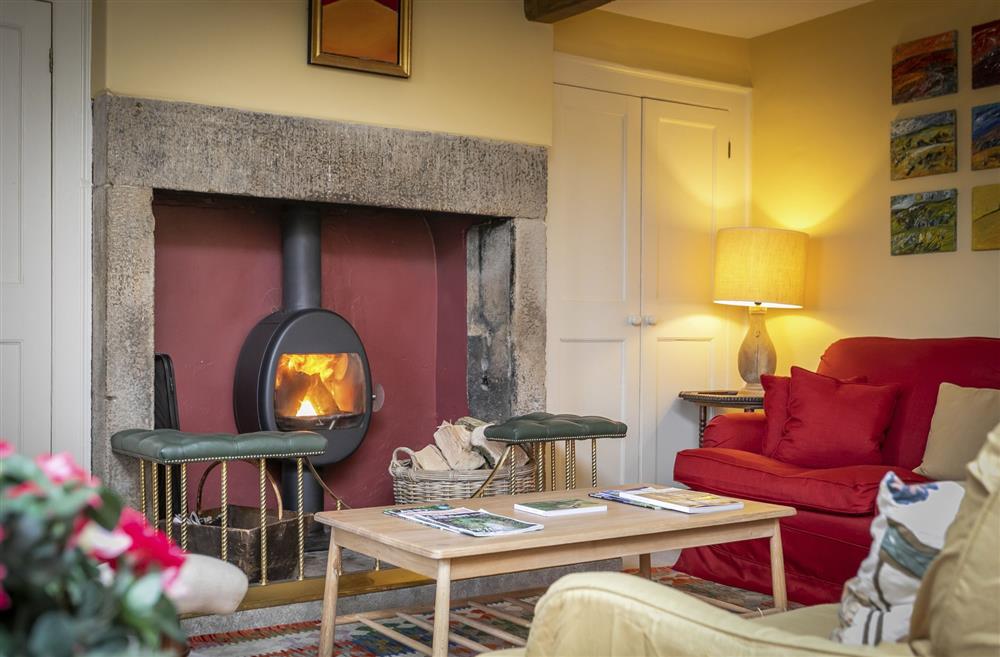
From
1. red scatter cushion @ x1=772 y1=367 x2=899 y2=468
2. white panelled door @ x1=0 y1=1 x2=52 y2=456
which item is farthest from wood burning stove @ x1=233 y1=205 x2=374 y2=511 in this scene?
red scatter cushion @ x1=772 y1=367 x2=899 y2=468

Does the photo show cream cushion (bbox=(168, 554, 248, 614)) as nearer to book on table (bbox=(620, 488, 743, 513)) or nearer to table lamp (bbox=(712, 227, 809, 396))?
book on table (bbox=(620, 488, 743, 513))

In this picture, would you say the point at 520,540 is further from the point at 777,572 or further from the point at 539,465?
the point at 539,465

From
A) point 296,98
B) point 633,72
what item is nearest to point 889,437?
point 633,72

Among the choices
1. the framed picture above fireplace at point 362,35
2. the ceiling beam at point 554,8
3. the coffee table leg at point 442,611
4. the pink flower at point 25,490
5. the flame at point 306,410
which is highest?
the ceiling beam at point 554,8

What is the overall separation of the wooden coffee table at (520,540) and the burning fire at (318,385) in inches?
50.6

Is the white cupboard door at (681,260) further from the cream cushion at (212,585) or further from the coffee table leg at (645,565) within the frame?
the cream cushion at (212,585)

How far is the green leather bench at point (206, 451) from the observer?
10.3ft

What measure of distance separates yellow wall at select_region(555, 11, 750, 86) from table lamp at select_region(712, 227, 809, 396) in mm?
888

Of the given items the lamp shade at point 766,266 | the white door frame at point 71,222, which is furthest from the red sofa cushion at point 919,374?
the white door frame at point 71,222

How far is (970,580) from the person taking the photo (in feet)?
4.04

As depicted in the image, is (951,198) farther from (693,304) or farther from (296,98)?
(296,98)

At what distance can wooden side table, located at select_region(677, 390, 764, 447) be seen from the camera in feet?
15.4

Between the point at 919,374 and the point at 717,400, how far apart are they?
1004 millimetres

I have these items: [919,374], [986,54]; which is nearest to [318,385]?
[919,374]
